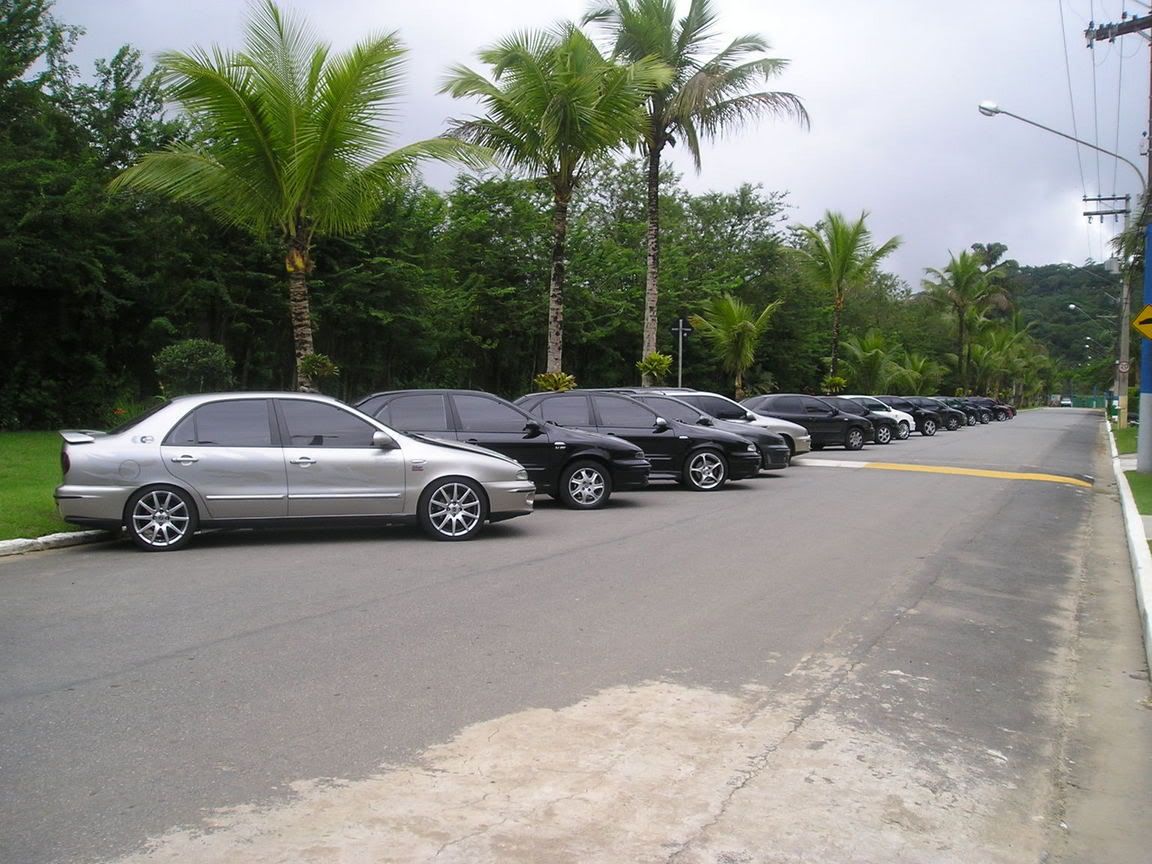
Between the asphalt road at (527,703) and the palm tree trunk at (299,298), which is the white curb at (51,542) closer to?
the asphalt road at (527,703)

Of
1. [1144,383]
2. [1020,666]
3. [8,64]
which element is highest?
[8,64]

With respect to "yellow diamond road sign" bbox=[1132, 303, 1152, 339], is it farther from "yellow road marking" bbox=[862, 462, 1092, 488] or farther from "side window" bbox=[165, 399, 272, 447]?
"side window" bbox=[165, 399, 272, 447]

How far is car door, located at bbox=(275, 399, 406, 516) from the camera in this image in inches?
395

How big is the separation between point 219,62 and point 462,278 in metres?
20.8

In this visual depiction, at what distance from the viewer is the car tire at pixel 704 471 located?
53.6ft

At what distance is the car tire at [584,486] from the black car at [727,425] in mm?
2982

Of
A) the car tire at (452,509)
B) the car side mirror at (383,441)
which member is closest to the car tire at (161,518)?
the car side mirror at (383,441)

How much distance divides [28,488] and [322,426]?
15.1 ft

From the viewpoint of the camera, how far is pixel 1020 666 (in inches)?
257

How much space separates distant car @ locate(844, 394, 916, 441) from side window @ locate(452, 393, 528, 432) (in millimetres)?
22688

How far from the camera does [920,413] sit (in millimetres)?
38719

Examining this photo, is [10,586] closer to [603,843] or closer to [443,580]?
[443,580]

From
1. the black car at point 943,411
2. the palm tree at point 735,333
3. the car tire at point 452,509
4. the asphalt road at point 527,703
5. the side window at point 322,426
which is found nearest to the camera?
the asphalt road at point 527,703

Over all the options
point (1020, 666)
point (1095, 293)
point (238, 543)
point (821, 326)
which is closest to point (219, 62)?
point (238, 543)
